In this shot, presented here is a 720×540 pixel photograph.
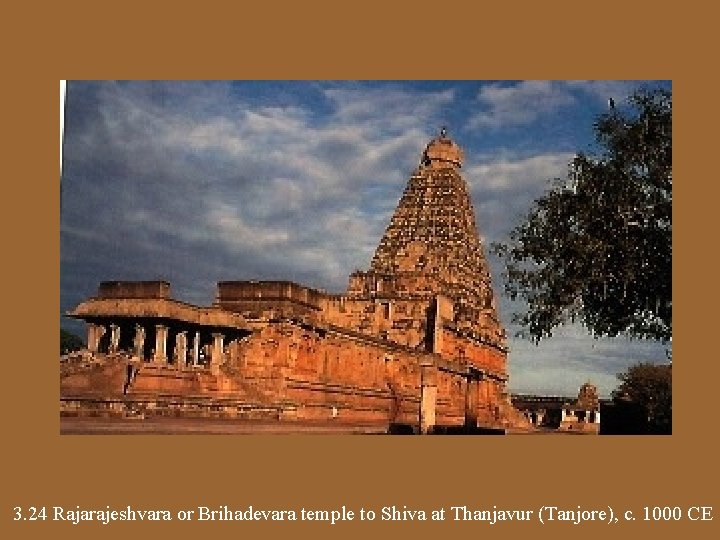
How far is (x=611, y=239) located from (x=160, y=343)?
1405cm

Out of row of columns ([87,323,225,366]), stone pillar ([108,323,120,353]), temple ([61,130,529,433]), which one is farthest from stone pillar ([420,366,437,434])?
stone pillar ([108,323,120,353])

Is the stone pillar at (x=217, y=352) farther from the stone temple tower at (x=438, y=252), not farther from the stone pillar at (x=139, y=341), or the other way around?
the stone temple tower at (x=438, y=252)

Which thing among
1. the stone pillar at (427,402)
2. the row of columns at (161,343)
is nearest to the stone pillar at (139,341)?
the row of columns at (161,343)

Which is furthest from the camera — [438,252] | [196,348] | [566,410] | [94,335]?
[566,410]

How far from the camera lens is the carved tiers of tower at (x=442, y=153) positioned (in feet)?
171

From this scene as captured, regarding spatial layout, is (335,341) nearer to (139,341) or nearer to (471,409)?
(471,409)

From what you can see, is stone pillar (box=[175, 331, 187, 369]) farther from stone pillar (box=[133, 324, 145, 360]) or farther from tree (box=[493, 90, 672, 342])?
tree (box=[493, 90, 672, 342])

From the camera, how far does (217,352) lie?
1140 inches

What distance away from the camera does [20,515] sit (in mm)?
11477

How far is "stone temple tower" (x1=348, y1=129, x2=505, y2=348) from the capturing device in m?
47.8

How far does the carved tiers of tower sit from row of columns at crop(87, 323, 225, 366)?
25.4m

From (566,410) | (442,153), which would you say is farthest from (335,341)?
(566,410)

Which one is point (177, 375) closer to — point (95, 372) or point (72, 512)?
point (95, 372)

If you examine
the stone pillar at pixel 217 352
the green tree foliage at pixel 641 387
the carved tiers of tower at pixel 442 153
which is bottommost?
the green tree foliage at pixel 641 387
